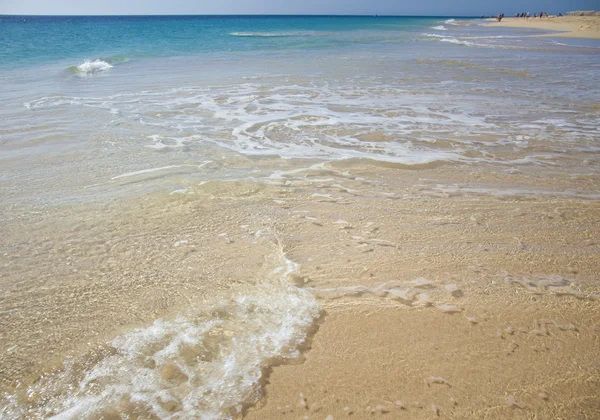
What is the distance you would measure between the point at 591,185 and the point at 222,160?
4132 mm

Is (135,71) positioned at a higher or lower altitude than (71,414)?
higher

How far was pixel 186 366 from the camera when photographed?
195cm

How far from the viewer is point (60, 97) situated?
8914mm

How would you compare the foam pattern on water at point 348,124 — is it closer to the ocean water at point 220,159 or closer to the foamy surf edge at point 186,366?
the ocean water at point 220,159

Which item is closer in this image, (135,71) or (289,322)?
(289,322)

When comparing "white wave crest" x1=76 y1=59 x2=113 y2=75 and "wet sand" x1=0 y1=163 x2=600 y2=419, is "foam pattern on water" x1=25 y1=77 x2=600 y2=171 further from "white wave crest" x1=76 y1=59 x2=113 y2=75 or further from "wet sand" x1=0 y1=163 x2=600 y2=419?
"white wave crest" x1=76 y1=59 x2=113 y2=75

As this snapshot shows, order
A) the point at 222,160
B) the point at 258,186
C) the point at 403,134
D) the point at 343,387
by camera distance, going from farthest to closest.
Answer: the point at 403,134 < the point at 222,160 < the point at 258,186 < the point at 343,387

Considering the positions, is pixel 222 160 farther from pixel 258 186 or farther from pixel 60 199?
pixel 60 199

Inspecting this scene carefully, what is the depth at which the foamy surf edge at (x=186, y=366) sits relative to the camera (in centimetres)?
174

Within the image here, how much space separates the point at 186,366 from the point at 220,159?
3.30 meters

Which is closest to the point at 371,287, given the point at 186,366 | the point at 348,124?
the point at 186,366

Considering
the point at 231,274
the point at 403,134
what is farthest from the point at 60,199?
the point at 403,134

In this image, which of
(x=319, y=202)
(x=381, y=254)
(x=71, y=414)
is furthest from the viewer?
(x=319, y=202)

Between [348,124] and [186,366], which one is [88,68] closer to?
[348,124]
